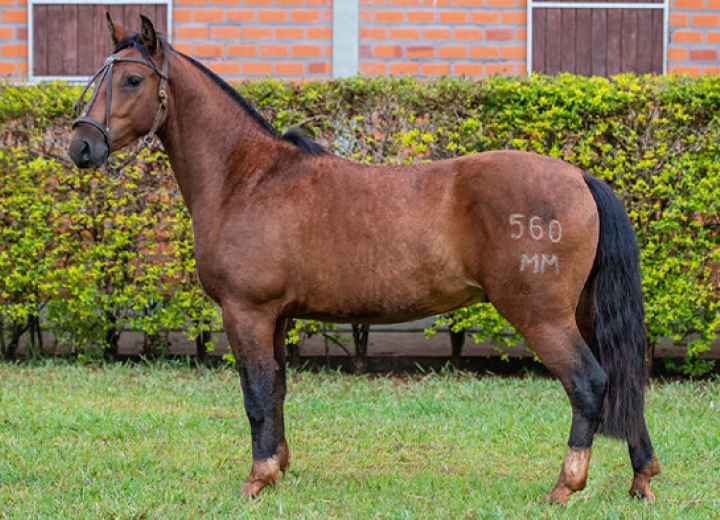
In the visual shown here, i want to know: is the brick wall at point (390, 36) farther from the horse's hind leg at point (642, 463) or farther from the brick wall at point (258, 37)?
the horse's hind leg at point (642, 463)

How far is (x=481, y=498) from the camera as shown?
152 inches

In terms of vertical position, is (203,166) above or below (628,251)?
above

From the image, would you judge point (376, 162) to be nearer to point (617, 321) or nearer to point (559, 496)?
point (617, 321)

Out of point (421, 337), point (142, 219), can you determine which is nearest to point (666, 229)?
point (421, 337)

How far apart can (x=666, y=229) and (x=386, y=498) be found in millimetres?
3887

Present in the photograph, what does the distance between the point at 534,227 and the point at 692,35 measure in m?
5.62

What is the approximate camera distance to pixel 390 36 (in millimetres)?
8164

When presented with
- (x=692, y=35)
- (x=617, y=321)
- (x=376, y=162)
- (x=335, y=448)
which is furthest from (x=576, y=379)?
(x=692, y=35)

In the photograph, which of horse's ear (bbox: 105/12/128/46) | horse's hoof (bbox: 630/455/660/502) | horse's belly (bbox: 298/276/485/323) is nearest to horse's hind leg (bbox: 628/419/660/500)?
horse's hoof (bbox: 630/455/660/502)

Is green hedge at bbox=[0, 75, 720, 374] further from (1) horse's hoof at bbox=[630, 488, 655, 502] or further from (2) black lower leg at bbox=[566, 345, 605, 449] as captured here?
(2) black lower leg at bbox=[566, 345, 605, 449]

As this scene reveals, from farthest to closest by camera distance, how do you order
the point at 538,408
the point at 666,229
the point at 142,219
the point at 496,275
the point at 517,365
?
the point at 517,365 → the point at 142,219 → the point at 666,229 → the point at 538,408 → the point at 496,275

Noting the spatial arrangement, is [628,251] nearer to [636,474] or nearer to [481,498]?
[636,474]

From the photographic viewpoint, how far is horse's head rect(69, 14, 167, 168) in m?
3.86

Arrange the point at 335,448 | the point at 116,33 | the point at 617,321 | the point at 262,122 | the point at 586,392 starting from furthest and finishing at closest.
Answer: the point at 335,448, the point at 262,122, the point at 116,33, the point at 617,321, the point at 586,392
